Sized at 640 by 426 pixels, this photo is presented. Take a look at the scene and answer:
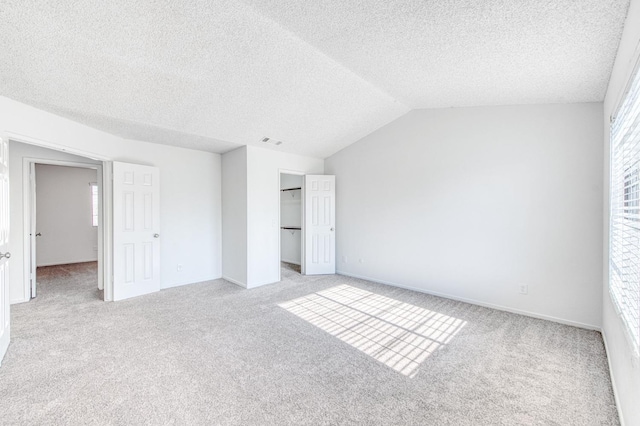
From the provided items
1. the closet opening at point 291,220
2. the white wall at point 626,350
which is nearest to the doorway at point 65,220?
the closet opening at point 291,220

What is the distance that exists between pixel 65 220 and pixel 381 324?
25.7ft

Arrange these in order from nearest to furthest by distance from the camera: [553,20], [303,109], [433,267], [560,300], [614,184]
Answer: [553,20], [614,184], [560,300], [303,109], [433,267]

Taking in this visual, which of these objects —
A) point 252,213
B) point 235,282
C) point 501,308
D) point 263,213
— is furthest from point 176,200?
point 501,308

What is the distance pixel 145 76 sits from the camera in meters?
2.69

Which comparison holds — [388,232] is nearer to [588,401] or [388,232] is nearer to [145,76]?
[588,401]

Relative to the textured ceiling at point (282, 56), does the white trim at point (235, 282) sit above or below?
below

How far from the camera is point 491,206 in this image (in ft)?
12.3

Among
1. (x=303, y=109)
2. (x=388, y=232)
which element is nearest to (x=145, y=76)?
(x=303, y=109)

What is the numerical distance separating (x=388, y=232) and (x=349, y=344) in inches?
98.3

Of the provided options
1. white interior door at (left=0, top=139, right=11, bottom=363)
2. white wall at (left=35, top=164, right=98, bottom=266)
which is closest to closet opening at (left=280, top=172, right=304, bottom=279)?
white interior door at (left=0, top=139, right=11, bottom=363)

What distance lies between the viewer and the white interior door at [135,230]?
4.02 metres

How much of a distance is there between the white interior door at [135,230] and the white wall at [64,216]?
4.10m

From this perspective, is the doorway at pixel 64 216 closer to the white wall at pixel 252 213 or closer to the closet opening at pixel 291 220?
the white wall at pixel 252 213

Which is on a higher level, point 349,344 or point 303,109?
point 303,109
